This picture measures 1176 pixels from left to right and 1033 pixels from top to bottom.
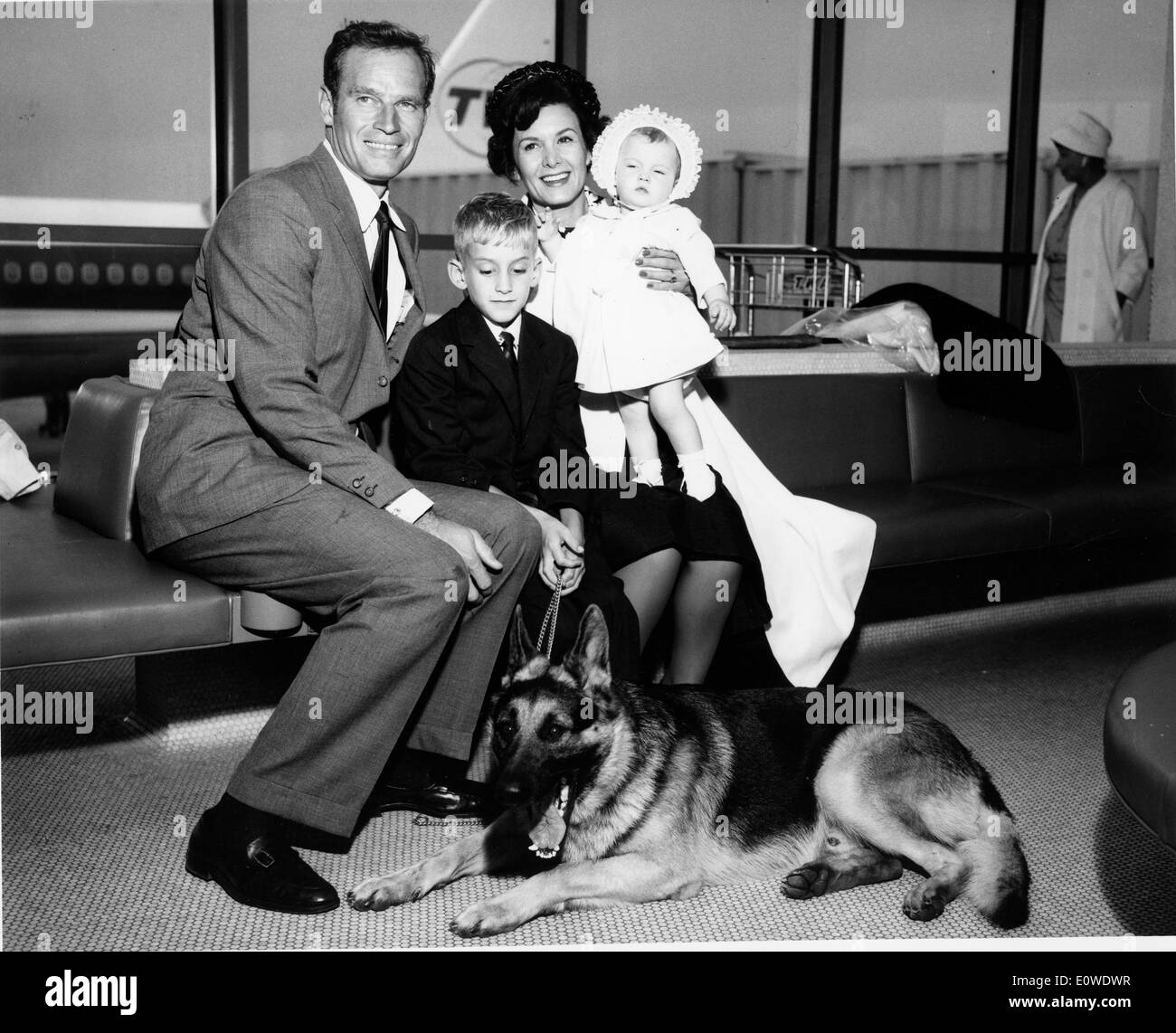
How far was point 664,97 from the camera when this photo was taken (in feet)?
24.6

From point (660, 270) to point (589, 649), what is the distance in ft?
3.68

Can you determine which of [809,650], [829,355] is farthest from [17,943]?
[829,355]

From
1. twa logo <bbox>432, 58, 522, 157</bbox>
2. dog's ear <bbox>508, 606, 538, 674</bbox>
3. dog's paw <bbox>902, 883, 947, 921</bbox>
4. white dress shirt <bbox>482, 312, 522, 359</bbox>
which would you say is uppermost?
twa logo <bbox>432, 58, 522, 157</bbox>

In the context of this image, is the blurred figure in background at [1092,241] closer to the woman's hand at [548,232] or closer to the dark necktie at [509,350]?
the woman's hand at [548,232]

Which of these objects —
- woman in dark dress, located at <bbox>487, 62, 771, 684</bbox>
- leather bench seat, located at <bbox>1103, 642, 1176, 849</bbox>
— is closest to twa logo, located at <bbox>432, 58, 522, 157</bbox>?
woman in dark dress, located at <bbox>487, 62, 771, 684</bbox>

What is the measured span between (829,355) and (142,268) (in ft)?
11.8

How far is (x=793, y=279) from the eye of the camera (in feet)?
19.3

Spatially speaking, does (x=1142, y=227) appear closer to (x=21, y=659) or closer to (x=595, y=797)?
(x=595, y=797)

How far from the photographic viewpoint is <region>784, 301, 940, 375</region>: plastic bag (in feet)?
14.3

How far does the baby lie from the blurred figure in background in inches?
160

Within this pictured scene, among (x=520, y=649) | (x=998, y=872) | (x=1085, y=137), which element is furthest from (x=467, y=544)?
(x=1085, y=137)

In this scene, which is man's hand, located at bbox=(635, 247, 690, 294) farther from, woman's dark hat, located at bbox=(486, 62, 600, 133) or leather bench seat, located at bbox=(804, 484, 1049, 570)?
leather bench seat, located at bbox=(804, 484, 1049, 570)

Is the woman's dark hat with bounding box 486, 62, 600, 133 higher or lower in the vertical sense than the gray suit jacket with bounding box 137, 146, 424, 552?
higher

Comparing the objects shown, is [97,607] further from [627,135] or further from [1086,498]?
[1086,498]
